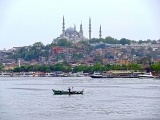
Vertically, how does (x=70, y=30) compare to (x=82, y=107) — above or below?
above

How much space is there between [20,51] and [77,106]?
4530 inches

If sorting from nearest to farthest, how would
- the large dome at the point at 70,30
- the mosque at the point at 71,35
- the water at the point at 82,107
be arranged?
the water at the point at 82,107 → the mosque at the point at 71,35 → the large dome at the point at 70,30

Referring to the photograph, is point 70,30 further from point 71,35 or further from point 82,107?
point 82,107

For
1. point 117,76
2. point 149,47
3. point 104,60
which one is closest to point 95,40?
point 149,47

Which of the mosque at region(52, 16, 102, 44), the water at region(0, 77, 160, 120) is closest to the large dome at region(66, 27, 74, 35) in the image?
the mosque at region(52, 16, 102, 44)

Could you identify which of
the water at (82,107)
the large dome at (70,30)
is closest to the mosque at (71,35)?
the large dome at (70,30)

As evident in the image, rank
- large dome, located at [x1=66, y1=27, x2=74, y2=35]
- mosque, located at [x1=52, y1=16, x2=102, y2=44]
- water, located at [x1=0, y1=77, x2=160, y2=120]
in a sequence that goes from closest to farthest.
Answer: water, located at [x1=0, y1=77, x2=160, y2=120] < mosque, located at [x1=52, y1=16, x2=102, y2=44] < large dome, located at [x1=66, y1=27, x2=74, y2=35]

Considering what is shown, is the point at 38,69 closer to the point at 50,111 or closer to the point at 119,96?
the point at 119,96

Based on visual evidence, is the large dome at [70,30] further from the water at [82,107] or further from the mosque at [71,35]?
the water at [82,107]

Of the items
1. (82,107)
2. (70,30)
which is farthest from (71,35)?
(82,107)

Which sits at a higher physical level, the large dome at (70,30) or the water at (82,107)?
the large dome at (70,30)

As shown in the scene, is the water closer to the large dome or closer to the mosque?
the mosque

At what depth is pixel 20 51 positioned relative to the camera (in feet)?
486

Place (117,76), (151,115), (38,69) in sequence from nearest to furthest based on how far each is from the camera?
1. (151,115)
2. (117,76)
3. (38,69)
